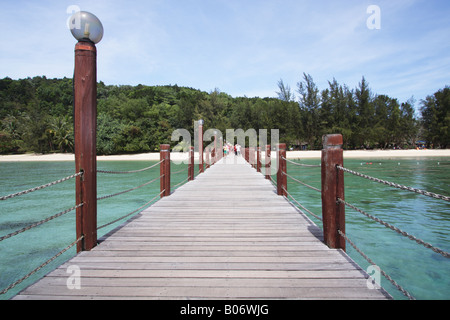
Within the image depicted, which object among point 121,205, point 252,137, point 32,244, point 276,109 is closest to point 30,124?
point 252,137

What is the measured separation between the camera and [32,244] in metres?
6.00

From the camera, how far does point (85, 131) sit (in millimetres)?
2768

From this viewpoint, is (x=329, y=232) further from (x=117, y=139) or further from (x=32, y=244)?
(x=117, y=139)

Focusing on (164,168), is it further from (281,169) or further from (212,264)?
(212,264)

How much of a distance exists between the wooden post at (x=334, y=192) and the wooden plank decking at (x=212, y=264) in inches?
5.8

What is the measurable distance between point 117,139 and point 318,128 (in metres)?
30.2

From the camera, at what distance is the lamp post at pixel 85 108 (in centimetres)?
274

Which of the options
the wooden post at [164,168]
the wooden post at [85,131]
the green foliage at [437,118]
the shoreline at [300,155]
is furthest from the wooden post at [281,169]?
the green foliage at [437,118]

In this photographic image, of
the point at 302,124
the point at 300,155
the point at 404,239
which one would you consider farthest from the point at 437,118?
the point at 404,239

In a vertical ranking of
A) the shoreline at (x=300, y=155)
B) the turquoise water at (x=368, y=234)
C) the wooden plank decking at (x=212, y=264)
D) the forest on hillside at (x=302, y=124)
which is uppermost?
the forest on hillside at (x=302, y=124)

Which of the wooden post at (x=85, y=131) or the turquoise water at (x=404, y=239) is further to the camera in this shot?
the turquoise water at (x=404, y=239)

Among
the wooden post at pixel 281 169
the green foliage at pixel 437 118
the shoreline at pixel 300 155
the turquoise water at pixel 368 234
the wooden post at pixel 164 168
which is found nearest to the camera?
the turquoise water at pixel 368 234

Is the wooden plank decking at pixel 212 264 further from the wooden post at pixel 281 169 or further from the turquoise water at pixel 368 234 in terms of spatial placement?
Answer: the turquoise water at pixel 368 234
